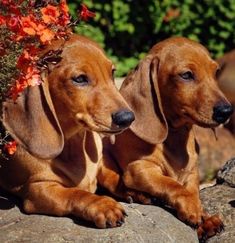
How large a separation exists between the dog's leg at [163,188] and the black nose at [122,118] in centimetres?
69

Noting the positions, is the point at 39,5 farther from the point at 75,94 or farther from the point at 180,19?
the point at 180,19

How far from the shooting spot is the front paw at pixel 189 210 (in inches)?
211

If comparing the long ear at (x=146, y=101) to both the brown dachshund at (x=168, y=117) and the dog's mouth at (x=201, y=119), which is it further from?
the dog's mouth at (x=201, y=119)

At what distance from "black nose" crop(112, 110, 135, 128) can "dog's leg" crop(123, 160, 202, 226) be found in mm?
687

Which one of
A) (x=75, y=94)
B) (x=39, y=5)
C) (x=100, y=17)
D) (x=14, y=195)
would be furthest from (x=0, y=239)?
(x=100, y=17)

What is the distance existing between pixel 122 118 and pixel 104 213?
0.58 metres

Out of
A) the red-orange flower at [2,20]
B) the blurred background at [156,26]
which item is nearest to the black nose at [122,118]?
the red-orange flower at [2,20]

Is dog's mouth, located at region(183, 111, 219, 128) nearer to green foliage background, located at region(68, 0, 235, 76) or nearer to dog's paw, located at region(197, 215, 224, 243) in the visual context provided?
dog's paw, located at region(197, 215, 224, 243)

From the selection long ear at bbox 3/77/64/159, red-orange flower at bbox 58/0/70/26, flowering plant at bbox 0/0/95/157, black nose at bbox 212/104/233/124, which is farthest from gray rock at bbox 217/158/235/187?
red-orange flower at bbox 58/0/70/26

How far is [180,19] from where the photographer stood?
10.9m

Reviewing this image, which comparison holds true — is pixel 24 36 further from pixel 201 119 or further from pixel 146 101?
pixel 201 119

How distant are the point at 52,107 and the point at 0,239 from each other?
0.88 meters

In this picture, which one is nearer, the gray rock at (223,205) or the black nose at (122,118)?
the black nose at (122,118)

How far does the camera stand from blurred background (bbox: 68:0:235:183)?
10.5 m
